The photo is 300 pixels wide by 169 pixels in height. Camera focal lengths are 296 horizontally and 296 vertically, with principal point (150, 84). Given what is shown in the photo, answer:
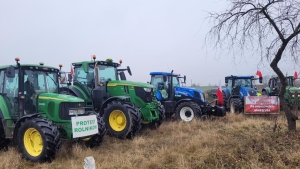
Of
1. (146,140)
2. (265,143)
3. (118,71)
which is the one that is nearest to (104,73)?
(118,71)

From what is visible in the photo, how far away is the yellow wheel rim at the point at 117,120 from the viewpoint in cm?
895

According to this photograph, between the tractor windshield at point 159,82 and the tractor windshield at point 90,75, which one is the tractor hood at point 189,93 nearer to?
the tractor windshield at point 159,82

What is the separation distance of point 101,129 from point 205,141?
261 centimetres

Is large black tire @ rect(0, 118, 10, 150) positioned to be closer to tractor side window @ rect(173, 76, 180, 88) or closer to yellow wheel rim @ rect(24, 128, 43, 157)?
yellow wheel rim @ rect(24, 128, 43, 157)

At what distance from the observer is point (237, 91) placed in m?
16.2

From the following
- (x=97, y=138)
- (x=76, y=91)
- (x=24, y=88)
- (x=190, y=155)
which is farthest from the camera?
(x=76, y=91)

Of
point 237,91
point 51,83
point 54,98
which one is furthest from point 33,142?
point 237,91

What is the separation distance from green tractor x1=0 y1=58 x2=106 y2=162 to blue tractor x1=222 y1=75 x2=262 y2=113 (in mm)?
9600

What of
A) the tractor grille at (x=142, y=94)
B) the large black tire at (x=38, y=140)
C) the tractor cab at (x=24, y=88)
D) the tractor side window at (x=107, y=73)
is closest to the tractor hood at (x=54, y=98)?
the tractor cab at (x=24, y=88)

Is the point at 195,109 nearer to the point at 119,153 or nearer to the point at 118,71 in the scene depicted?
the point at 118,71

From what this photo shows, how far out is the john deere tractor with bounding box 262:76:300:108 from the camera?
48.1ft

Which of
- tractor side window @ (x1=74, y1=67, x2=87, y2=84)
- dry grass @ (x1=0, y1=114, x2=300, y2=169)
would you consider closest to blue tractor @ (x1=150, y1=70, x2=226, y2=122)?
tractor side window @ (x1=74, y1=67, x2=87, y2=84)

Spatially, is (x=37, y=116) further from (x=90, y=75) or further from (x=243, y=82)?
(x=243, y=82)

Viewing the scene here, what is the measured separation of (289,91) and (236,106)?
10.1ft
